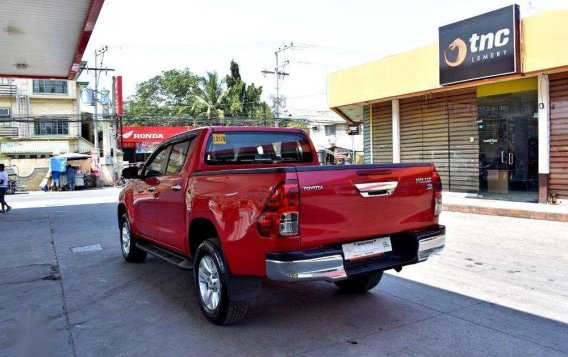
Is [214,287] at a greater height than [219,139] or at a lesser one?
lesser

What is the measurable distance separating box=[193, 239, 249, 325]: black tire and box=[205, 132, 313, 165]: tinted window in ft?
3.54

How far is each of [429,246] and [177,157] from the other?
2967 mm

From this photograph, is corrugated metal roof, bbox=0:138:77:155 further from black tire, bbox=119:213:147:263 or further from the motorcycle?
black tire, bbox=119:213:147:263

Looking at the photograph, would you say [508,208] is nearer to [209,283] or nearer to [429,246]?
[429,246]

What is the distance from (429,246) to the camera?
4348mm

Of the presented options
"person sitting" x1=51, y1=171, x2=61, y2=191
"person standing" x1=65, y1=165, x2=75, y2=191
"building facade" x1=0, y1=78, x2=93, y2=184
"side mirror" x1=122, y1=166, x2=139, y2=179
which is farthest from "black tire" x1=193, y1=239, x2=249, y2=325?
"building facade" x1=0, y1=78, x2=93, y2=184

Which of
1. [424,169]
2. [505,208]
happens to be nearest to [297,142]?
[424,169]

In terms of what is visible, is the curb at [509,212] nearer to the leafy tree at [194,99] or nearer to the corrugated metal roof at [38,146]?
the leafy tree at [194,99]

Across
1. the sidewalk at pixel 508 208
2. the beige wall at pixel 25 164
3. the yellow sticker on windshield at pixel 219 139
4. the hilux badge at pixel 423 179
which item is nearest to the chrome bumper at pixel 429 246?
the hilux badge at pixel 423 179

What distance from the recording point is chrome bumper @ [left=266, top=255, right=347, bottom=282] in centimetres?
357

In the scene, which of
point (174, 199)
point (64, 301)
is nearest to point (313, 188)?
point (174, 199)

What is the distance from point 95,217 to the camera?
13.7 m

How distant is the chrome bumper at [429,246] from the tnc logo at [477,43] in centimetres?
973

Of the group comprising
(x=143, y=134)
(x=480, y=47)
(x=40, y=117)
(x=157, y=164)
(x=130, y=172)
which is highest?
Result: (x=40, y=117)
